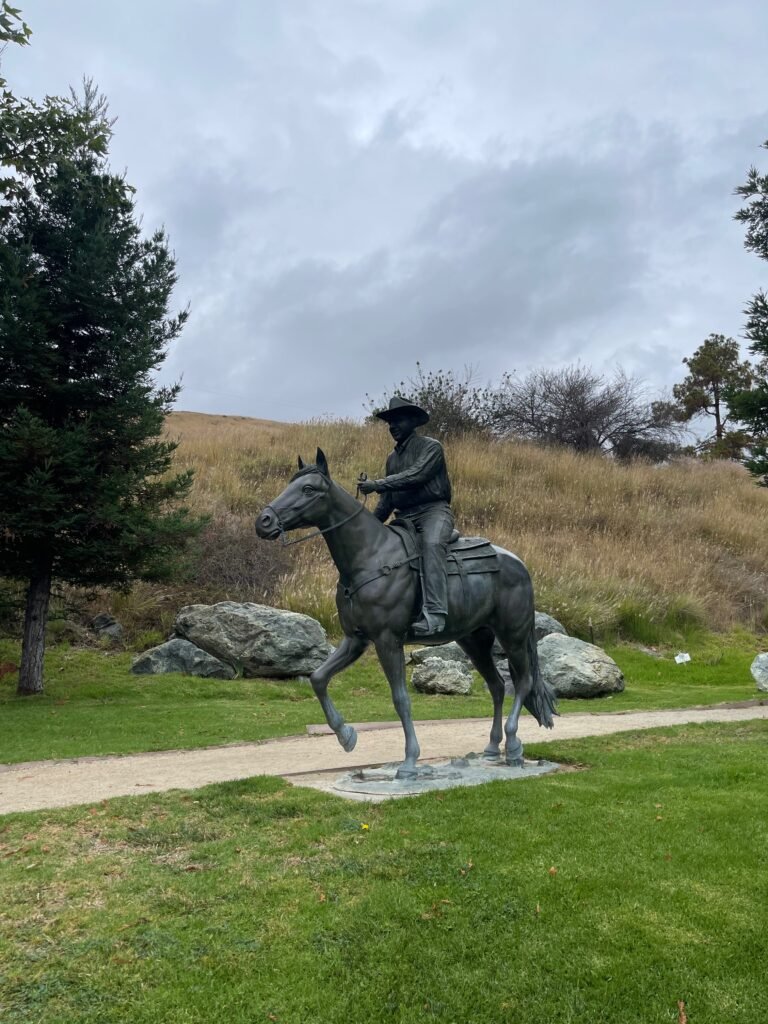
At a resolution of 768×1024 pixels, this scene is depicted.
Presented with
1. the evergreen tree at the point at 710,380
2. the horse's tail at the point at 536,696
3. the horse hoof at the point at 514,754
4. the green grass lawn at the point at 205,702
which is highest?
the evergreen tree at the point at 710,380

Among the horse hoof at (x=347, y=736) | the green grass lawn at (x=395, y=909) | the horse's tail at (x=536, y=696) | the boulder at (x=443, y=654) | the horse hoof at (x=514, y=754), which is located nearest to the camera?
the green grass lawn at (x=395, y=909)

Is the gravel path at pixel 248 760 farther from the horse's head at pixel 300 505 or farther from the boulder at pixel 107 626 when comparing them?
the boulder at pixel 107 626

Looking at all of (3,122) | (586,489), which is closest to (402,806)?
(3,122)

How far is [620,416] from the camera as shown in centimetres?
3378

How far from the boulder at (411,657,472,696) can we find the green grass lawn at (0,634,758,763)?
0.29 metres

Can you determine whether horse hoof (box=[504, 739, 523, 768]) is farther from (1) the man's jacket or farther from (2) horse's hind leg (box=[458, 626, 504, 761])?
(1) the man's jacket

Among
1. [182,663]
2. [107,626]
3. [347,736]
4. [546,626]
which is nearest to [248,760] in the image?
[347,736]

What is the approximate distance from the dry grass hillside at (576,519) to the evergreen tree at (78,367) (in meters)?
5.50

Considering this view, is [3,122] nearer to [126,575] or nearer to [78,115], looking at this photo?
[78,115]

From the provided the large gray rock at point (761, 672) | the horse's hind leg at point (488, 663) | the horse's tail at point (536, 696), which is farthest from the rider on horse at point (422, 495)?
the large gray rock at point (761, 672)

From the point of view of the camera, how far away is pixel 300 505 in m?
6.18

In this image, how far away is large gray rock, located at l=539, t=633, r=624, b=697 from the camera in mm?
13766

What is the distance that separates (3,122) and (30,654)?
26.8 feet

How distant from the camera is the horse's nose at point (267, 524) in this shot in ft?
19.4
